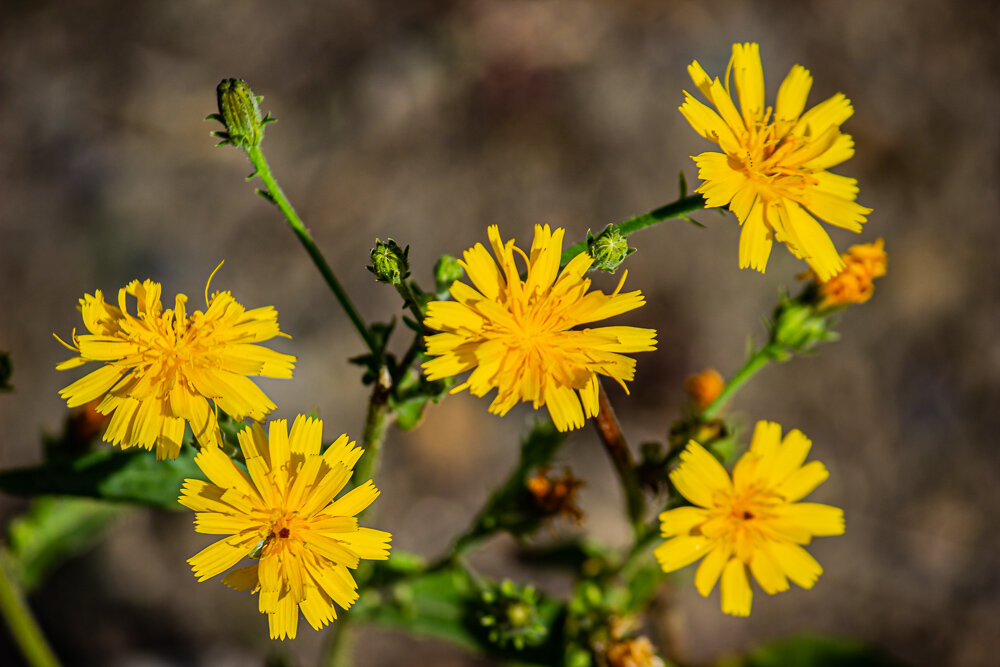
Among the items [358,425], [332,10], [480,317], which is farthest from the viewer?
[332,10]

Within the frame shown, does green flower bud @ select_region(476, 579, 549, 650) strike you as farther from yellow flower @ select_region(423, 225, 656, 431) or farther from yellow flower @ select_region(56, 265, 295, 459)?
yellow flower @ select_region(56, 265, 295, 459)

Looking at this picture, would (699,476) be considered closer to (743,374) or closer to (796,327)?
(743,374)

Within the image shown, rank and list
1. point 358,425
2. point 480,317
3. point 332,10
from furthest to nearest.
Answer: point 332,10
point 358,425
point 480,317

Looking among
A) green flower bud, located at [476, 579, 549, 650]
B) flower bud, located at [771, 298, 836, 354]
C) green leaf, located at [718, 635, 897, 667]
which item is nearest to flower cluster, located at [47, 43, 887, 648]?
flower bud, located at [771, 298, 836, 354]

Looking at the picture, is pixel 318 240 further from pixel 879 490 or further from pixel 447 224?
pixel 879 490

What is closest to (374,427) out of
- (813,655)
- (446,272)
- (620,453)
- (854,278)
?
(446,272)

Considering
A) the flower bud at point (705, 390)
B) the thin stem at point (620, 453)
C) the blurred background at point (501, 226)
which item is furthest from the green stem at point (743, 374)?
the blurred background at point (501, 226)

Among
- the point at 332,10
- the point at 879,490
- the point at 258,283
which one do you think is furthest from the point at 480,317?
the point at 332,10
